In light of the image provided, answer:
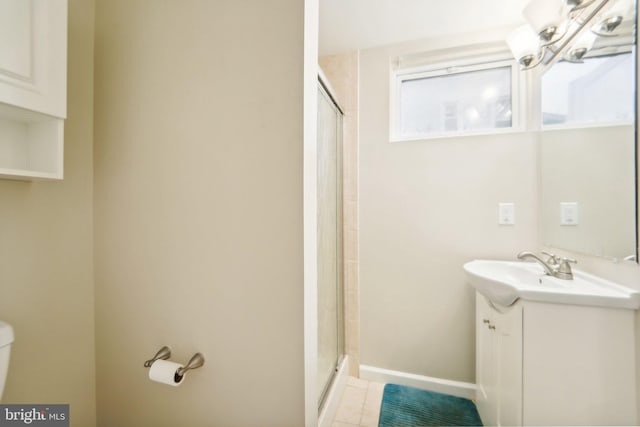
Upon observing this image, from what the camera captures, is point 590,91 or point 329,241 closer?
point 590,91

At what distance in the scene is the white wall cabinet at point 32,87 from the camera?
677 millimetres

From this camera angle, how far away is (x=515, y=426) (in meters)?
1.04

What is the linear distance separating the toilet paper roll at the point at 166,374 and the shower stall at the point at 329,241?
71 cm

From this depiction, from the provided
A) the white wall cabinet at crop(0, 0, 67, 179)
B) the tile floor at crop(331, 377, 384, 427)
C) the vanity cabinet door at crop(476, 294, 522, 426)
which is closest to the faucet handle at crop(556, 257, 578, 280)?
the vanity cabinet door at crop(476, 294, 522, 426)

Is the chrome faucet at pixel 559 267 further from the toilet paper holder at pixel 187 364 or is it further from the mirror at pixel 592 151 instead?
the toilet paper holder at pixel 187 364

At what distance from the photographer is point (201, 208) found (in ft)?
2.85

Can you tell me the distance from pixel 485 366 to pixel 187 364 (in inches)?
57.7

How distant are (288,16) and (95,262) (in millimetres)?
1169

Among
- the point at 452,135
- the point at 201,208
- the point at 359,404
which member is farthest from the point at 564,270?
the point at 201,208

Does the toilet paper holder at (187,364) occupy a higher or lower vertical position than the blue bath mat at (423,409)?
higher

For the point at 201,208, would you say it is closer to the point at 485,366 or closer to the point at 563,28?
the point at 485,366

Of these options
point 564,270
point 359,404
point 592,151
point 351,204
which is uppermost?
point 592,151

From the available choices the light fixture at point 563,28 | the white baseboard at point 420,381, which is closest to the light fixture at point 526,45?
the light fixture at point 563,28

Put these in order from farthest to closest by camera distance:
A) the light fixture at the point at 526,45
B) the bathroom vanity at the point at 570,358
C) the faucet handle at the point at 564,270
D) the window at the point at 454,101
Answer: the window at the point at 454,101
the light fixture at the point at 526,45
the faucet handle at the point at 564,270
the bathroom vanity at the point at 570,358
